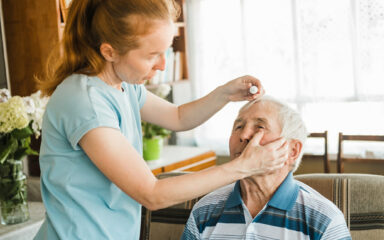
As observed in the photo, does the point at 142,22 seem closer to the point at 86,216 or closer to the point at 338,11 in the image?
the point at 86,216

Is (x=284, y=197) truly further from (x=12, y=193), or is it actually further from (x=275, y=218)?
(x=12, y=193)

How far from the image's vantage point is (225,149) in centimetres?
450

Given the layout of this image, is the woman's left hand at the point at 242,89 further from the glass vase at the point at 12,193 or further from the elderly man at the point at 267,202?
the glass vase at the point at 12,193

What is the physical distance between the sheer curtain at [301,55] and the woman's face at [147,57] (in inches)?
114

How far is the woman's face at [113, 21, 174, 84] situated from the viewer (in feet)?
4.15

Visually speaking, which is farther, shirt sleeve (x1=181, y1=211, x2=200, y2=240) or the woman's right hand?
shirt sleeve (x1=181, y1=211, x2=200, y2=240)

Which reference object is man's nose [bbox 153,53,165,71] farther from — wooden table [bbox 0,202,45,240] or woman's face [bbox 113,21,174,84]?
wooden table [bbox 0,202,45,240]

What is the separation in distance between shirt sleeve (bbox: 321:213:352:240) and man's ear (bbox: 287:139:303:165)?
26cm

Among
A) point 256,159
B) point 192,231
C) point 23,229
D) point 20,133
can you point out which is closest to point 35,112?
point 20,133

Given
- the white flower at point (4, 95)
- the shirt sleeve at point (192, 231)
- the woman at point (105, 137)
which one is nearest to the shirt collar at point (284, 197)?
the shirt sleeve at point (192, 231)

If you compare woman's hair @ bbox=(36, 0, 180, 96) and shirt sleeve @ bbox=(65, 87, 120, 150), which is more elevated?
woman's hair @ bbox=(36, 0, 180, 96)

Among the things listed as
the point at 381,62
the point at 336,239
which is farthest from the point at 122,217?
the point at 381,62

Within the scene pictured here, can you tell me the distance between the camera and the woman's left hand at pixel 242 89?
1657 mm

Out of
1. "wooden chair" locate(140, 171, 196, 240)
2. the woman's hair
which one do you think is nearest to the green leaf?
"wooden chair" locate(140, 171, 196, 240)
